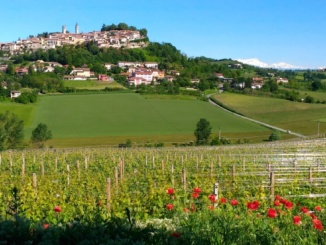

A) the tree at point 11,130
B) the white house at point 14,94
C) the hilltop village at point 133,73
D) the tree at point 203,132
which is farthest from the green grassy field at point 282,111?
the white house at point 14,94

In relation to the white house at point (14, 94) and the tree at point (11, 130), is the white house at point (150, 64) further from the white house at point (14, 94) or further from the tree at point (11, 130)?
the tree at point (11, 130)

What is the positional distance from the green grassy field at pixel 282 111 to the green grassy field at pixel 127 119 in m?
4.06

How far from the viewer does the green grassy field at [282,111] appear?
5319 cm

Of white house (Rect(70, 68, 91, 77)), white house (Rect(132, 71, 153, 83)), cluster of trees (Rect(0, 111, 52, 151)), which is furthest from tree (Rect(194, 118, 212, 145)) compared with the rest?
white house (Rect(132, 71, 153, 83))

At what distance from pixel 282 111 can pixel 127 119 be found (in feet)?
75.9

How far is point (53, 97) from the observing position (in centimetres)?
7225

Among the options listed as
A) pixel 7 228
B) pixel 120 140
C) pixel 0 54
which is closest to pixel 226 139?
pixel 120 140

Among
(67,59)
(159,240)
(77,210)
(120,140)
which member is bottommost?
(120,140)

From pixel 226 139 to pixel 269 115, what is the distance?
59.2 ft

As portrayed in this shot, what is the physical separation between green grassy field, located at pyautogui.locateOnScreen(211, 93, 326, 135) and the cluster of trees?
29.0m

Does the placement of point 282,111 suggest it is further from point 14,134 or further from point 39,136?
point 14,134

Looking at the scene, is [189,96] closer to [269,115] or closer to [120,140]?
[269,115]

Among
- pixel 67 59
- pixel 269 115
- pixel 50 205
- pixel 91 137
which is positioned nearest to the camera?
pixel 50 205

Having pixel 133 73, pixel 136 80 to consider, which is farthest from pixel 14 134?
pixel 133 73
